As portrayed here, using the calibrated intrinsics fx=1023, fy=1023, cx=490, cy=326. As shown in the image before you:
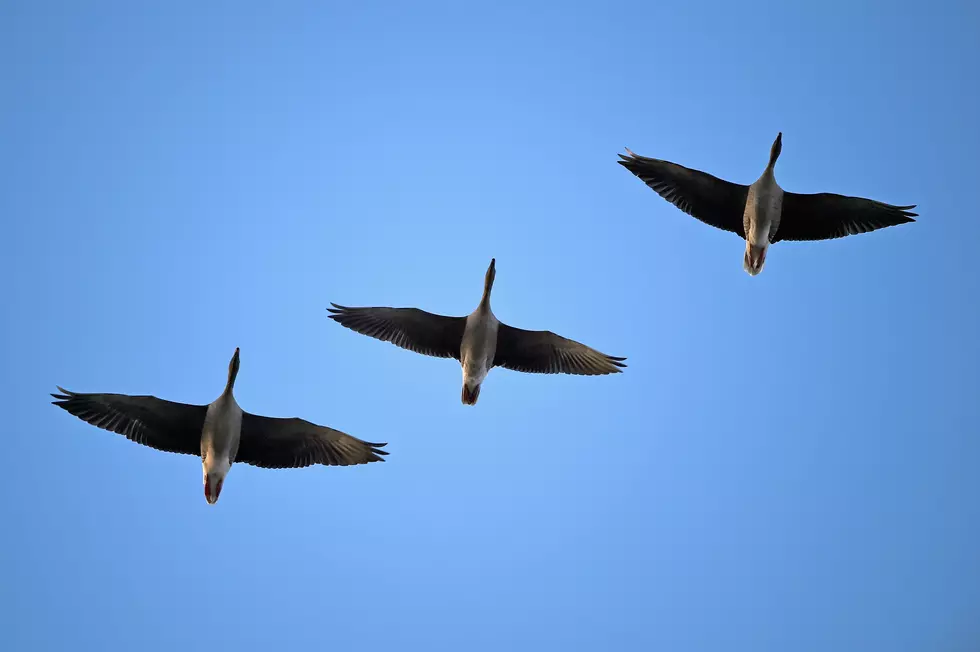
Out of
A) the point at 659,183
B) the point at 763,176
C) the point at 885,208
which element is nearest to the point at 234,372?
the point at 659,183

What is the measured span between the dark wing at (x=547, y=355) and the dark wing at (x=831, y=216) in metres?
5.04

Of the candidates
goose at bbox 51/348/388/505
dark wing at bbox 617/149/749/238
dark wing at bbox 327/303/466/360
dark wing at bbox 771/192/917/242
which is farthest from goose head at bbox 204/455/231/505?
dark wing at bbox 771/192/917/242

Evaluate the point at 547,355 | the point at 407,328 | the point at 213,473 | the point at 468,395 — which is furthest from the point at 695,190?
the point at 213,473

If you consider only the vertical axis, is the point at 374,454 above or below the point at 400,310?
below

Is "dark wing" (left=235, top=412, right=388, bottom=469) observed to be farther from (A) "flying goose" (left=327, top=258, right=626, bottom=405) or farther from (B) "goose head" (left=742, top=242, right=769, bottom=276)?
(B) "goose head" (left=742, top=242, right=769, bottom=276)

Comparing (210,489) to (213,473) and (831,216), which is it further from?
(831,216)

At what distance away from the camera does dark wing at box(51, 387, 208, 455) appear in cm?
2164

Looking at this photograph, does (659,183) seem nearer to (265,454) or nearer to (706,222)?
(706,222)

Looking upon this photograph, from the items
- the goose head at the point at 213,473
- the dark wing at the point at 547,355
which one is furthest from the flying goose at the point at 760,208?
the goose head at the point at 213,473

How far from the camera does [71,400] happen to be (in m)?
21.5

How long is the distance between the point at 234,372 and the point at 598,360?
28.0 ft

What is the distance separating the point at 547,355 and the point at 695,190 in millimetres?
5263

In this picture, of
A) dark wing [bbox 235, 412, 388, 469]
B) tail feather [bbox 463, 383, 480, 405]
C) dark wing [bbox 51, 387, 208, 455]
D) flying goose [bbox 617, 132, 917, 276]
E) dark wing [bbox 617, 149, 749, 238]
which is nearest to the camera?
dark wing [bbox 51, 387, 208, 455]

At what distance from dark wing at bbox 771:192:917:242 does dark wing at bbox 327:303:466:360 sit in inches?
319
